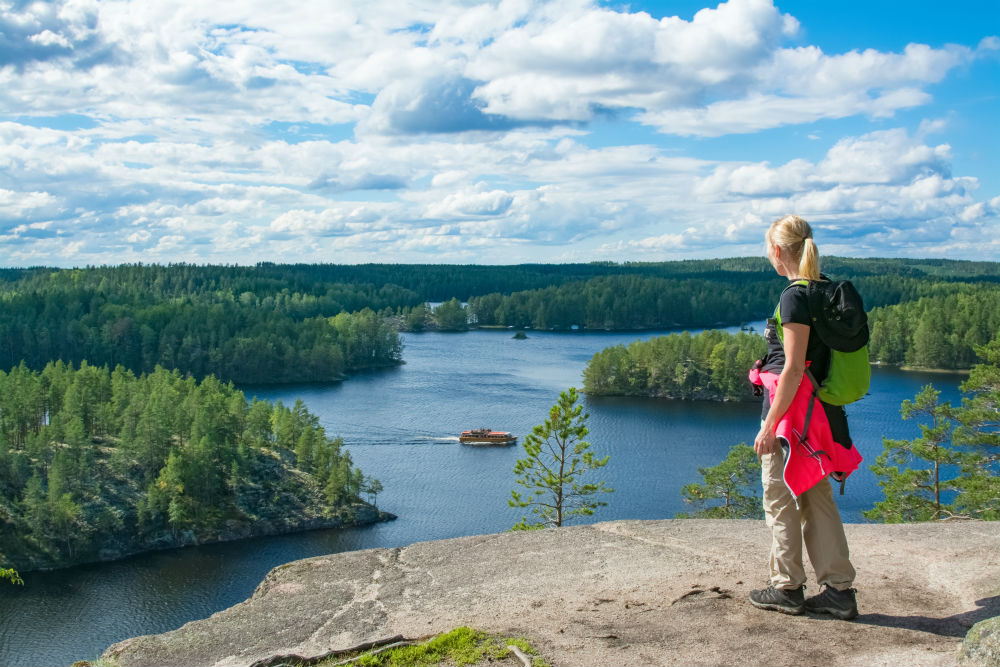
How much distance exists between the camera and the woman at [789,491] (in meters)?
5.88

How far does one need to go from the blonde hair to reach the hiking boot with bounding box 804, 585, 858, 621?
2325mm

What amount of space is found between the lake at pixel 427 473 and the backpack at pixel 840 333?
2256mm

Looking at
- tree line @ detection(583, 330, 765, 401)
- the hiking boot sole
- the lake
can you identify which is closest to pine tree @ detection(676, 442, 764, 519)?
the lake

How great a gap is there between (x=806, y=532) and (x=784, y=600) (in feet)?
1.74

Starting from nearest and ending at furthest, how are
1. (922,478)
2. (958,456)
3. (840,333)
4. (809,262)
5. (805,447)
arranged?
(840,333) → (809,262) → (805,447) → (958,456) → (922,478)

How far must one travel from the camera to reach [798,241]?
19.6ft

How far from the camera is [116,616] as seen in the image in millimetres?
32156

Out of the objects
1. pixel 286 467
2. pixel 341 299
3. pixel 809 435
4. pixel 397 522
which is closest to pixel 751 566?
pixel 809 435

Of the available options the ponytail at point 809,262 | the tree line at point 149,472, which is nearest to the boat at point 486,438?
the tree line at point 149,472

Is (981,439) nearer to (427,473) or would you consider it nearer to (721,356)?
(427,473)

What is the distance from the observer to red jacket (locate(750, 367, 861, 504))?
596 cm

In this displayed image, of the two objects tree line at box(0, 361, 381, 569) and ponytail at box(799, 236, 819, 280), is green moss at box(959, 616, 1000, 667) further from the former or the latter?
tree line at box(0, 361, 381, 569)

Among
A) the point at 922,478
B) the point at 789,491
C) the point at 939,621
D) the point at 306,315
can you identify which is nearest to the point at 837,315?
the point at 789,491

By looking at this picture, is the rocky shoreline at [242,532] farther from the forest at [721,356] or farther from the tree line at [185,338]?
the tree line at [185,338]
